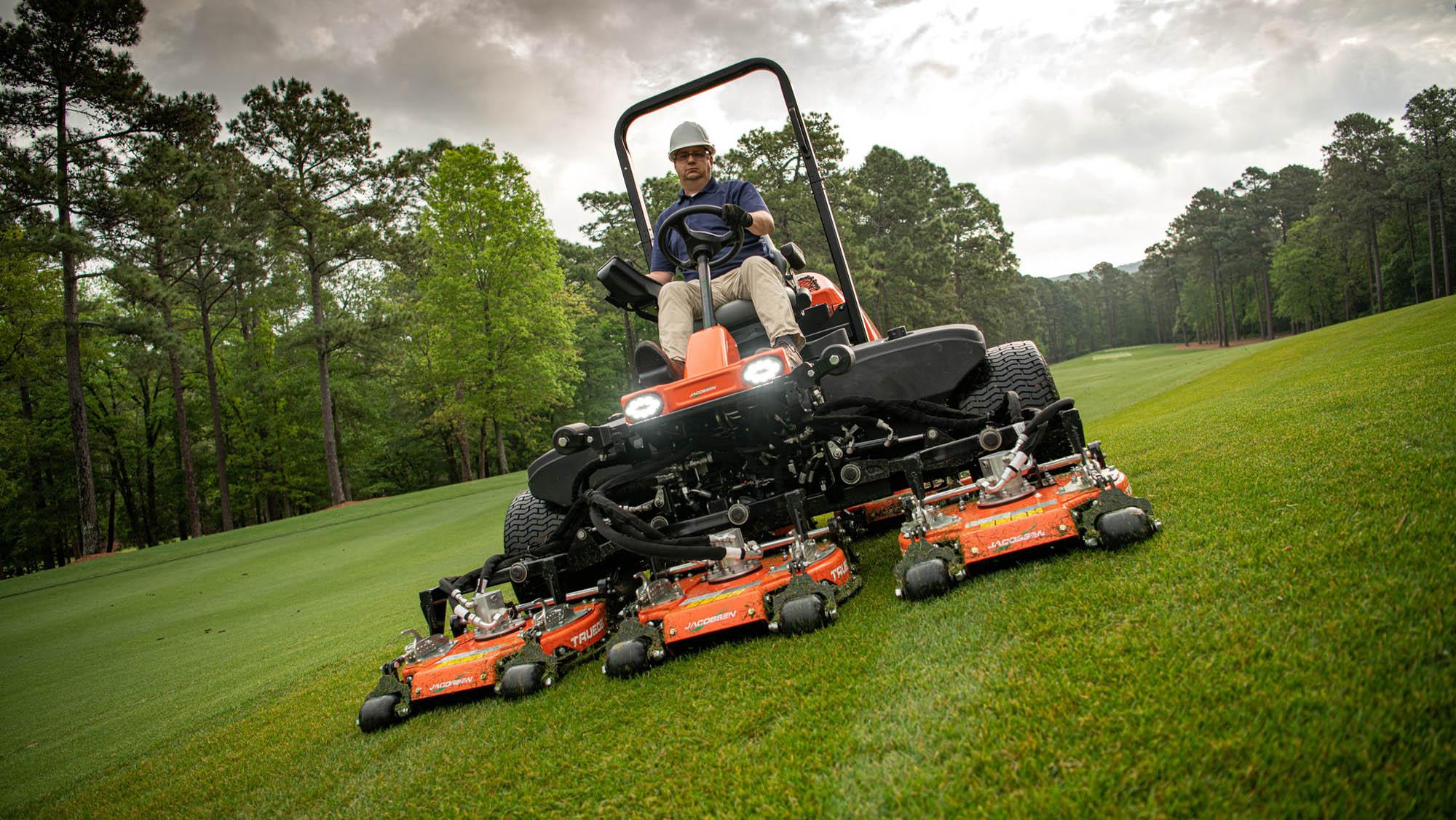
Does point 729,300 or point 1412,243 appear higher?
point 1412,243

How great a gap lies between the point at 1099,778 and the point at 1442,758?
511mm

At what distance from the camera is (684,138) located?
4.28 m

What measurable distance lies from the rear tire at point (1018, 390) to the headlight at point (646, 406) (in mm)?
1625

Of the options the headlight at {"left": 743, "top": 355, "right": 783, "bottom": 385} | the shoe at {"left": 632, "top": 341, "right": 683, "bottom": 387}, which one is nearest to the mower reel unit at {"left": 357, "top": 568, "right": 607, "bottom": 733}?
the shoe at {"left": 632, "top": 341, "right": 683, "bottom": 387}

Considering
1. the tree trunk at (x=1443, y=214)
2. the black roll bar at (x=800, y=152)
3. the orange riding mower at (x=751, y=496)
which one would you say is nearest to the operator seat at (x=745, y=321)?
the orange riding mower at (x=751, y=496)

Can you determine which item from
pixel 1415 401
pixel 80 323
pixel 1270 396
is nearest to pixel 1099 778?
pixel 1415 401

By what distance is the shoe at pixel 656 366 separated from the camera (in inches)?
143

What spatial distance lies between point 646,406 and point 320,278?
2866cm

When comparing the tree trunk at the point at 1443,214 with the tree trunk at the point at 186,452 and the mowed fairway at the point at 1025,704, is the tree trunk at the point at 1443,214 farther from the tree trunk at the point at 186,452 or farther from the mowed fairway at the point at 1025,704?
the tree trunk at the point at 186,452

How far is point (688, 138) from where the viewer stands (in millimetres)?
4277

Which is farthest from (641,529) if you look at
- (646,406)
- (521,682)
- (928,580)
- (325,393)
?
(325,393)

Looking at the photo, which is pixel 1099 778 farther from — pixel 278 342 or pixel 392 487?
pixel 392 487

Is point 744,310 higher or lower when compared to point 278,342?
lower

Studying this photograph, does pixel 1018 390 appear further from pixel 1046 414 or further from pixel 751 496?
pixel 751 496
